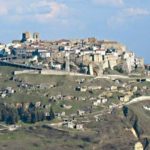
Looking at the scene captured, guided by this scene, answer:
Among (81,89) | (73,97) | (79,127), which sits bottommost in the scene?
(79,127)

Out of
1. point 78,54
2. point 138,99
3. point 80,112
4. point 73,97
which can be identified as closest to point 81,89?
point 73,97

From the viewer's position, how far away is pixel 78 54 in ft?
509

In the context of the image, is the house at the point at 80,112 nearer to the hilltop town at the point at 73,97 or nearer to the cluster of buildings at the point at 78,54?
the hilltop town at the point at 73,97

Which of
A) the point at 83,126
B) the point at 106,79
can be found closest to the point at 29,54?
the point at 106,79

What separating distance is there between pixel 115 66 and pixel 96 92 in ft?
64.5

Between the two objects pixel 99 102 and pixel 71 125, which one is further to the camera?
pixel 99 102

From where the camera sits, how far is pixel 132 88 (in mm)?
141000

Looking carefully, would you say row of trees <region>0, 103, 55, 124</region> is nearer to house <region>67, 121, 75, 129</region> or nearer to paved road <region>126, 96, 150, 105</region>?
house <region>67, 121, 75, 129</region>

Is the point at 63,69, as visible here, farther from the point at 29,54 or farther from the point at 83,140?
the point at 83,140

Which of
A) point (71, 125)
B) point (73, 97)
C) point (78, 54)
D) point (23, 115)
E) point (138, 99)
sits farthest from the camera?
point (78, 54)

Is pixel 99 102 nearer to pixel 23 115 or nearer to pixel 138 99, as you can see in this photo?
pixel 138 99

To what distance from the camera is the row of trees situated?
4889 inches

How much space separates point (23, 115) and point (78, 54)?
30940mm

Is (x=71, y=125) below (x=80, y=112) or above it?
below
